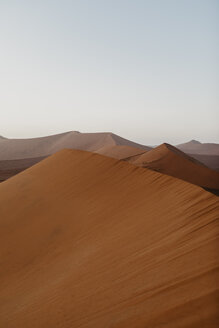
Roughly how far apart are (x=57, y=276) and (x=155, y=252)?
1.37 metres

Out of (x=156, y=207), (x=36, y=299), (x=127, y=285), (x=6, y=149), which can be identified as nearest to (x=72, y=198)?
(x=156, y=207)

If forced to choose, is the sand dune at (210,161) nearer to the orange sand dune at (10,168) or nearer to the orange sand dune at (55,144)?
the orange sand dune at (55,144)

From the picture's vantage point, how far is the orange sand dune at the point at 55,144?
4197 cm

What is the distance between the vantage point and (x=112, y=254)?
9.41 ft

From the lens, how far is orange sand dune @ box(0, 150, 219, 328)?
1817 mm

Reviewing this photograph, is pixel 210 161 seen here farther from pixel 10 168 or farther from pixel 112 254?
pixel 112 254

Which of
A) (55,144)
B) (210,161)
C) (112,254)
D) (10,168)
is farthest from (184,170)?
(55,144)

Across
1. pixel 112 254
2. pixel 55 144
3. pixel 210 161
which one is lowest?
pixel 112 254

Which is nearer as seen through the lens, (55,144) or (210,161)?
(210,161)

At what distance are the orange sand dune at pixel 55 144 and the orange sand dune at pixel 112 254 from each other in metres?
34.8

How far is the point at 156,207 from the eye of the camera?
3.79 metres

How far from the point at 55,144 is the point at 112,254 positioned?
46.9 metres

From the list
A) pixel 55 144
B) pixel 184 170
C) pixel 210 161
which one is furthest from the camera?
pixel 55 144

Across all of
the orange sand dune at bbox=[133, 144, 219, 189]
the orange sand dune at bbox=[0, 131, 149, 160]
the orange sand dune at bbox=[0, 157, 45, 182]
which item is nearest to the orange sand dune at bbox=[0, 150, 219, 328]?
the orange sand dune at bbox=[133, 144, 219, 189]
